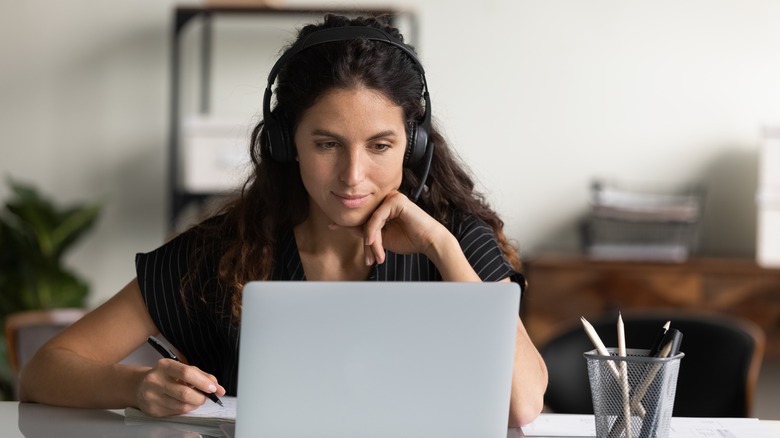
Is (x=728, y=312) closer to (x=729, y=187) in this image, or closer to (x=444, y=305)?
(x=729, y=187)

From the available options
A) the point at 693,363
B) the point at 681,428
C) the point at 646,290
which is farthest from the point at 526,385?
the point at 646,290

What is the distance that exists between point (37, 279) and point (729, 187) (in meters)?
2.27

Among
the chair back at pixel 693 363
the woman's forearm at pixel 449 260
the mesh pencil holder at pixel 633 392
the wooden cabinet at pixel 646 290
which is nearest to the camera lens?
the mesh pencil holder at pixel 633 392

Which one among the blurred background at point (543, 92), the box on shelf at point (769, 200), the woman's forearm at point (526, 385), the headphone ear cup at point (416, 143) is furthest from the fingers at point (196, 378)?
the box on shelf at point (769, 200)

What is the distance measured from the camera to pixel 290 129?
160 cm

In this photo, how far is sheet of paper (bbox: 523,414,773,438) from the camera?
1329 mm

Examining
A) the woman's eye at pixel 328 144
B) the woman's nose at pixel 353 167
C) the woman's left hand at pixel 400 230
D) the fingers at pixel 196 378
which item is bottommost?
the fingers at pixel 196 378

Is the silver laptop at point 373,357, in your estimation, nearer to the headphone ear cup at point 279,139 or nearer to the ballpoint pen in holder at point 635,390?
the ballpoint pen in holder at point 635,390

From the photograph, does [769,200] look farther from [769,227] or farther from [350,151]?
[350,151]

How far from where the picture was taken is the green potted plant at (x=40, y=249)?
11.0ft

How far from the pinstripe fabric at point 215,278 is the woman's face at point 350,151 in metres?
0.16

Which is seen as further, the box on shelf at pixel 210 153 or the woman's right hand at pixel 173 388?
the box on shelf at pixel 210 153

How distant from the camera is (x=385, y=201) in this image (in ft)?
5.03

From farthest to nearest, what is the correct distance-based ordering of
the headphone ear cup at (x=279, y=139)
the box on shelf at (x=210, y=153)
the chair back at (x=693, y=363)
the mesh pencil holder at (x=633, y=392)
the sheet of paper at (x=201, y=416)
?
the box on shelf at (x=210, y=153) < the chair back at (x=693, y=363) < the headphone ear cup at (x=279, y=139) < the sheet of paper at (x=201, y=416) < the mesh pencil holder at (x=633, y=392)
